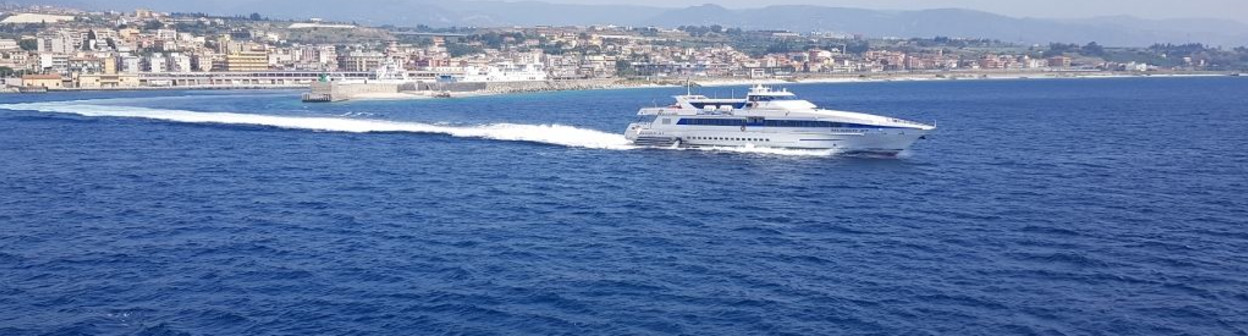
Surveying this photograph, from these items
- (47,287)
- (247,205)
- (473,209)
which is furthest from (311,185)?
(47,287)

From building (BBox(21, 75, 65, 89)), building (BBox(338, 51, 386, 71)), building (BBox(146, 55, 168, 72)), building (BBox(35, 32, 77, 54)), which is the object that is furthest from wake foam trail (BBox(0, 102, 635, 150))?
building (BBox(35, 32, 77, 54))

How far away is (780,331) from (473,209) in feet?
54.4

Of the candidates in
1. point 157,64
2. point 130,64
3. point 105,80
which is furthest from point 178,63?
point 105,80

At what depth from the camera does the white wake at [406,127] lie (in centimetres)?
5675

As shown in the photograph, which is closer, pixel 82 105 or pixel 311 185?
pixel 311 185

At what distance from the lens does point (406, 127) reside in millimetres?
67812

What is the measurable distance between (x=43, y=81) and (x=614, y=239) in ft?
413

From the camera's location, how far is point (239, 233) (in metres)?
31.1

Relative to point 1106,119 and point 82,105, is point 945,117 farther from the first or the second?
point 82,105

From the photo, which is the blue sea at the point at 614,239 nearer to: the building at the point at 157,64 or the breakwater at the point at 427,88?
the breakwater at the point at 427,88

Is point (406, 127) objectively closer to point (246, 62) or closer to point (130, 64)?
point (130, 64)

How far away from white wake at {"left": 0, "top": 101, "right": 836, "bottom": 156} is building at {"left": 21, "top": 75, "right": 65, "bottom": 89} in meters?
47.4

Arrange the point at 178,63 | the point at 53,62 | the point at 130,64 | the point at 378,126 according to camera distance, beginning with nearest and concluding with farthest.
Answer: the point at 378,126 → the point at 53,62 → the point at 130,64 → the point at 178,63

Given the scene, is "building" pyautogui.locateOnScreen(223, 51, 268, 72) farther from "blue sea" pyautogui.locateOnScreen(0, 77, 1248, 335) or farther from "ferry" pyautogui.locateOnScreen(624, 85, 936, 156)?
"ferry" pyautogui.locateOnScreen(624, 85, 936, 156)
